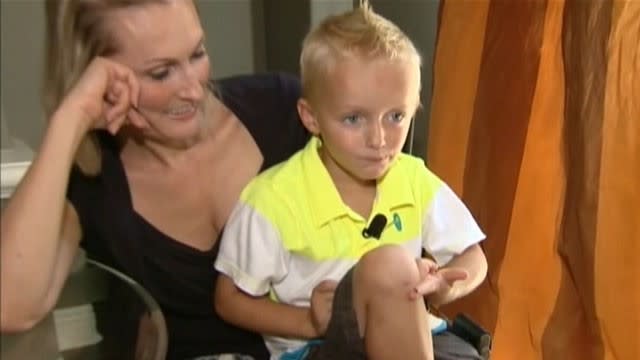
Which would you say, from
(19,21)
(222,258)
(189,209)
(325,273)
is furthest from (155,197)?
(19,21)

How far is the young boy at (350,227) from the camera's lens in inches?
38.8

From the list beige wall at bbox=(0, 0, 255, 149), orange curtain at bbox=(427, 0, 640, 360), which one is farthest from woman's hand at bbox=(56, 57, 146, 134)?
beige wall at bbox=(0, 0, 255, 149)

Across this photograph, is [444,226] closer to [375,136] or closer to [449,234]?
[449,234]

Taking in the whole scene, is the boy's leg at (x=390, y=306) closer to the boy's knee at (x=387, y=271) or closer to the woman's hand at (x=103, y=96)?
the boy's knee at (x=387, y=271)

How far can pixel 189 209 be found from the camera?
1180 mm

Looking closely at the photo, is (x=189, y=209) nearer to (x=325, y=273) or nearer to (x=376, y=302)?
(x=325, y=273)

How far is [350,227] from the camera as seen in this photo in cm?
107

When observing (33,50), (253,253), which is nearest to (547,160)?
(253,253)

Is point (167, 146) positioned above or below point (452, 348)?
above

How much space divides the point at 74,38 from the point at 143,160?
0.19 m

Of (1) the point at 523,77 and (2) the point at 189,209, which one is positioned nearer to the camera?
(2) the point at 189,209

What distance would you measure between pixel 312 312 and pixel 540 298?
1.46ft

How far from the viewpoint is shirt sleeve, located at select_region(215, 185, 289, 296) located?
3.42ft

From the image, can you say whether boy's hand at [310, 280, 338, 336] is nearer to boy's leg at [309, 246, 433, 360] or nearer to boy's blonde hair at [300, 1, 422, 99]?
boy's leg at [309, 246, 433, 360]
